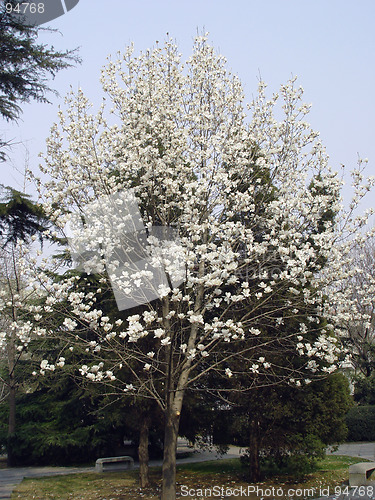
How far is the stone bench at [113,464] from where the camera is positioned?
1346cm

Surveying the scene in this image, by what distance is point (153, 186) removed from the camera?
8.70 metres

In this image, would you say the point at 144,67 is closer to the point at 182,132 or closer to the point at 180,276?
the point at 182,132

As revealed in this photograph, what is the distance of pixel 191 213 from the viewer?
7.81 m

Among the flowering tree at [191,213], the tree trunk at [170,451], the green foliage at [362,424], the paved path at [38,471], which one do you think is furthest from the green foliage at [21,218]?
the green foliage at [362,424]

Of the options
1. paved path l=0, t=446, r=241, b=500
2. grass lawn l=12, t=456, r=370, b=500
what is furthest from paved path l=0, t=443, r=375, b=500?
grass lawn l=12, t=456, r=370, b=500

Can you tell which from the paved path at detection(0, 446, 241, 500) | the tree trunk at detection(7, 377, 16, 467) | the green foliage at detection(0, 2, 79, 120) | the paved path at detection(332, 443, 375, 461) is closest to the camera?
the green foliage at detection(0, 2, 79, 120)

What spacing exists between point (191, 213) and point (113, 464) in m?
10.0

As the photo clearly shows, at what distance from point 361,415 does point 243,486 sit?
11829 millimetres

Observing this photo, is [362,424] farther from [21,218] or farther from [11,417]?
[21,218]

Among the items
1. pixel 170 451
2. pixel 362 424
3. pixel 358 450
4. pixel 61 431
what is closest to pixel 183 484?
pixel 170 451

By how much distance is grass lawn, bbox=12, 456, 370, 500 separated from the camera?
9.59 meters

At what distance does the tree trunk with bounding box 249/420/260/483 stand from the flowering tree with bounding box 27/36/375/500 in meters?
1.53

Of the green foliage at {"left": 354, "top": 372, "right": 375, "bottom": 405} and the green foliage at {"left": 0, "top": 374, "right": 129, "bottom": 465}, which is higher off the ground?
the green foliage at {"left": 354, "top": 372, "right": 375, "bottom": 405}

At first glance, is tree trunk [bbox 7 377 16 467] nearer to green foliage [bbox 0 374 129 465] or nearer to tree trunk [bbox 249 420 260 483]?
green foliage [bbox 0 374 129 465]
